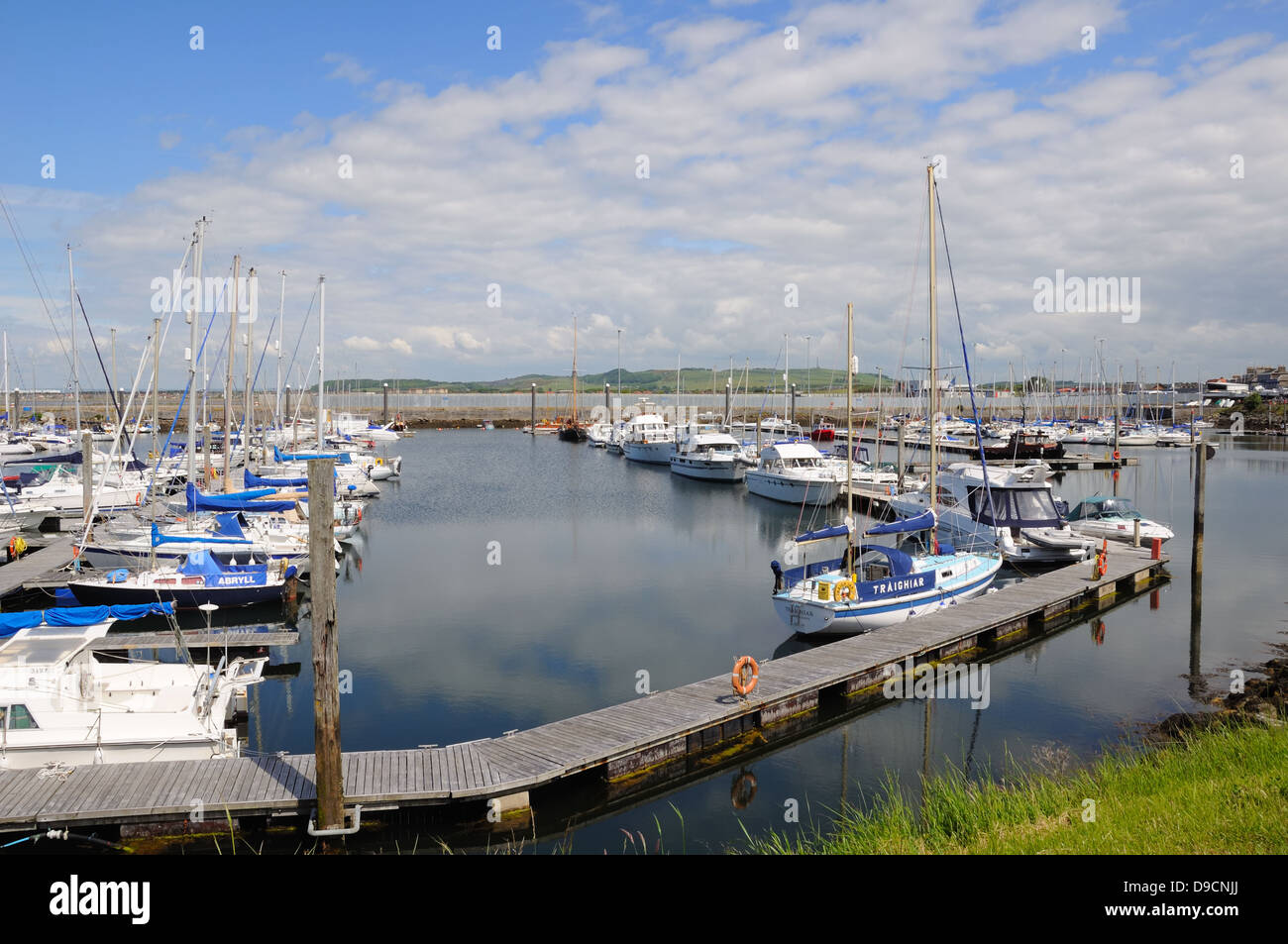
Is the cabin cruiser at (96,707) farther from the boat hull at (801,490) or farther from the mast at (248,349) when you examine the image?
the boat hull at (801,490)

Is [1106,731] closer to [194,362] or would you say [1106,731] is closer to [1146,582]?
[1146,582]

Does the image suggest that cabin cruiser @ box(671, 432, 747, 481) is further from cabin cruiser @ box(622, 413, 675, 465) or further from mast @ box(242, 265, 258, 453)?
mast @ box(242, 265, 258, 453)

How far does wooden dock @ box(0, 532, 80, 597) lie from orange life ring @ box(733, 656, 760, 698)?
21752mm

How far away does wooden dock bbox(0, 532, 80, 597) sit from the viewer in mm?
25953

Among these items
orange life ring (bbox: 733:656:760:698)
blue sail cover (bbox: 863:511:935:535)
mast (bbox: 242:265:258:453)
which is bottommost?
orange life ring (bbox: 733:656:760:698)

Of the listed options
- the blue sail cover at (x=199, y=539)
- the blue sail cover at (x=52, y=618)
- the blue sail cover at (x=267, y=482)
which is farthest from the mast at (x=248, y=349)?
the blue sail cover at (x=52, y=618)

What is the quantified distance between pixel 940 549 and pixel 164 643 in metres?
21.8

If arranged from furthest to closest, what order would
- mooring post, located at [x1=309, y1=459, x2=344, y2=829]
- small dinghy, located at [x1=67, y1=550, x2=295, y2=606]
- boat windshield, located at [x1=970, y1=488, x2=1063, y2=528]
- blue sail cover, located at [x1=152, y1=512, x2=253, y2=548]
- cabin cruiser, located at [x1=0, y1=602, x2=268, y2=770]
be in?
1. boat windshield, located at [x1=970, y1=488, x2=1063, y2=528]
2. blue sail cover, located at [x1=152, y1=512, x2=253, y2=548]
3. small dinghy, located at [x1=67, y1=550, x2=295, y2=606]
4. cabin cruiser, located at [x1=0, y1=602, x2=268, y2=770]
5. mooring post, located at [x1=309, y1=459, x2=344, y2=829]

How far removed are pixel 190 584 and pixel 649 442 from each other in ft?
178

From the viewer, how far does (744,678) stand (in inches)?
Answer: 647

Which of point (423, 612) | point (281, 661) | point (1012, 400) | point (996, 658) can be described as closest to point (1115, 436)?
point (996, 658)

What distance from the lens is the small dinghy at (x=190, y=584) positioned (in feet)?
80.1

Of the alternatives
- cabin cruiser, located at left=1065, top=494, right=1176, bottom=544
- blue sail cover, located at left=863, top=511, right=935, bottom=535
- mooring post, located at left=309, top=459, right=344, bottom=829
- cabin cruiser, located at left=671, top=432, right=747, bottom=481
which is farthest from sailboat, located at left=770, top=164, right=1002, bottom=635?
cabin cruiser, located at left=671, top=432, right=747, bottom=481

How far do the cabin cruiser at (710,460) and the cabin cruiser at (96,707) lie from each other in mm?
46326
